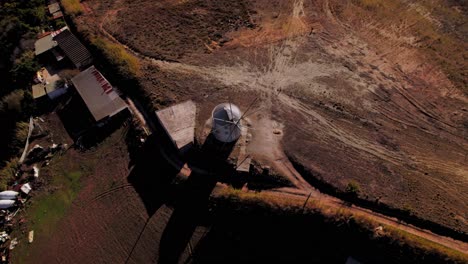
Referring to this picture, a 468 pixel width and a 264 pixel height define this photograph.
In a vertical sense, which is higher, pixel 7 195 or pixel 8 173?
pixel 8 173

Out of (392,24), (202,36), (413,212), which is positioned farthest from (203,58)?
(413,212)

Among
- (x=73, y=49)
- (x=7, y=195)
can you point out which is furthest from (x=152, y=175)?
(x=73, y=49)

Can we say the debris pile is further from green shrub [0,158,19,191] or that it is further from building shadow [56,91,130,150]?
building shadow [56,91,130,150]

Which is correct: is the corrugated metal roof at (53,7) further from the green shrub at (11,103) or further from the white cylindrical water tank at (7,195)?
the white cylindrical water tank at (7,195)

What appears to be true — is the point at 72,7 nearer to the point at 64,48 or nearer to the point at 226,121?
the point at 64,48

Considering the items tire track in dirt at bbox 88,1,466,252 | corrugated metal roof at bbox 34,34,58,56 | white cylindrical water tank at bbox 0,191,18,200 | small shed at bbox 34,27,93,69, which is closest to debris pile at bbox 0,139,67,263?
white cylindrical water tank at bbox 0,191,18,200

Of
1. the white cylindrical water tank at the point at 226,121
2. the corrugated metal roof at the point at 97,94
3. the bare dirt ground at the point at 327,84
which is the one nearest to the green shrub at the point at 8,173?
the corrugated metal roof at the point at 97,94
